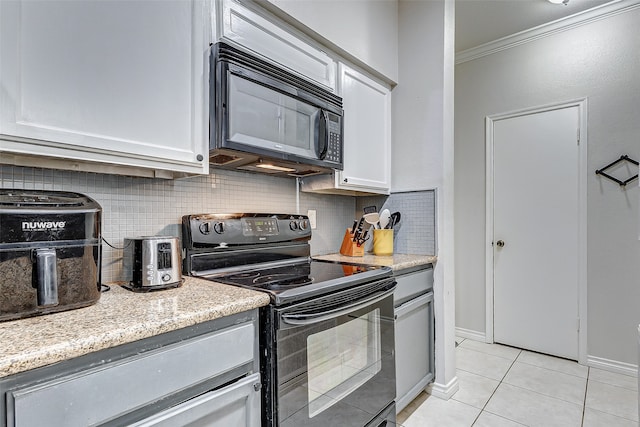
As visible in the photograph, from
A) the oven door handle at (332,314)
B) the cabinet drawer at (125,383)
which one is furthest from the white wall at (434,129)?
the cabinet drawer at (125,383)

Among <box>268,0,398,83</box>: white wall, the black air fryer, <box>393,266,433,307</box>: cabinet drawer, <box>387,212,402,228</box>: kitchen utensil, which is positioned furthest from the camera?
<box>387,212,402,228</box>: kitchen utensil

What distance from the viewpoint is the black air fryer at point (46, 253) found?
81 centimetres

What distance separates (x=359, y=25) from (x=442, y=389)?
2343mm

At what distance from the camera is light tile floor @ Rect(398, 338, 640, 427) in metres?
1.92

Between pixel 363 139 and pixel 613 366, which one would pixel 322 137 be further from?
pixel 613 366

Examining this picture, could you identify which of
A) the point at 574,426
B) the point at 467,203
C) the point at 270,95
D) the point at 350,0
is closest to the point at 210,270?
the point at 270,95

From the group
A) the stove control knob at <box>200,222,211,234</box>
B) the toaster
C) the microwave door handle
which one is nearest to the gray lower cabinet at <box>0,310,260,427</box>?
the toaster

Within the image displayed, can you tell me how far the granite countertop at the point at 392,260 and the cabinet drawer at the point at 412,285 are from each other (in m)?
0.06

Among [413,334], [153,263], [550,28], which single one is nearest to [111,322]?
[153,263]

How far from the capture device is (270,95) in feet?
4.93

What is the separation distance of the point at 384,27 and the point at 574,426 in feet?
8.76

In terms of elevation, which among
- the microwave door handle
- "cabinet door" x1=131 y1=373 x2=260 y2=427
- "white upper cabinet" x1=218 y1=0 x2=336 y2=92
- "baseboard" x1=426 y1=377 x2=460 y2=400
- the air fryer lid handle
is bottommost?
"baseboard" x1=426 y1=377 x2=460 y2=400

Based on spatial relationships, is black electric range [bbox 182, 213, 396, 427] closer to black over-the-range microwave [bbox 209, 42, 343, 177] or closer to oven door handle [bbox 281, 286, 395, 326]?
oven door handle [bbox 281, 286, 395, 326]

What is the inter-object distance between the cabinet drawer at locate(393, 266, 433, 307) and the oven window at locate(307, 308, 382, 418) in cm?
28
